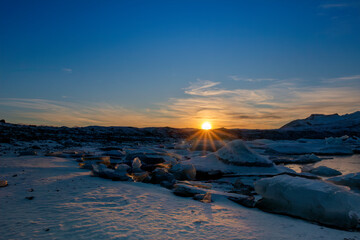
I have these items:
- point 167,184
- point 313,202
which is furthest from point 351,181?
point 167,184

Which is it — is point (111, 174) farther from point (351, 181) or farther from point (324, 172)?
point (324, 172)

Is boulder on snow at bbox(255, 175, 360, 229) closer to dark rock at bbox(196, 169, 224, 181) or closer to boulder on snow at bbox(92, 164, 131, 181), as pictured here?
boulder on snow at bbox(92, 164, 131, 181)

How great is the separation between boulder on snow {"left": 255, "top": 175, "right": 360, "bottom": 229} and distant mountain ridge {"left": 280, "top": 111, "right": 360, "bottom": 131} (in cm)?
5641

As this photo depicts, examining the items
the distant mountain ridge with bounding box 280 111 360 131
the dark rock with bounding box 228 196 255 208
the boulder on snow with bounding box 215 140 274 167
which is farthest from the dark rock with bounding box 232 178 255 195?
the distant mountain ridge with bounding box 280 111 360 131

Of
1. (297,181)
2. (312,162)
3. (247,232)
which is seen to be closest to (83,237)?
(247,232)

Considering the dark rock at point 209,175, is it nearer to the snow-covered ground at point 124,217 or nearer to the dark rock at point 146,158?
the dark rock at point 146,158

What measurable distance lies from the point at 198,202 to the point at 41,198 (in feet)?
7.25

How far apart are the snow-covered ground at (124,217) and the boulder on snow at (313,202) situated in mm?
251

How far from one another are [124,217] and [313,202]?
9.17 ft

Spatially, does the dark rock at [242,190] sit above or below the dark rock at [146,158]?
below

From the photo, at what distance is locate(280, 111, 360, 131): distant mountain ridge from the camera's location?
171 feet

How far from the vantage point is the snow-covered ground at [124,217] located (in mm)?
2322

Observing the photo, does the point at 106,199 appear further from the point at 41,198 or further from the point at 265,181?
the point at 265,181

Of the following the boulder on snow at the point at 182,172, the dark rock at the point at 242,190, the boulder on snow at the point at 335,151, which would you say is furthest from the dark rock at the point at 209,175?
the boulder on snow at the point at 335,151
